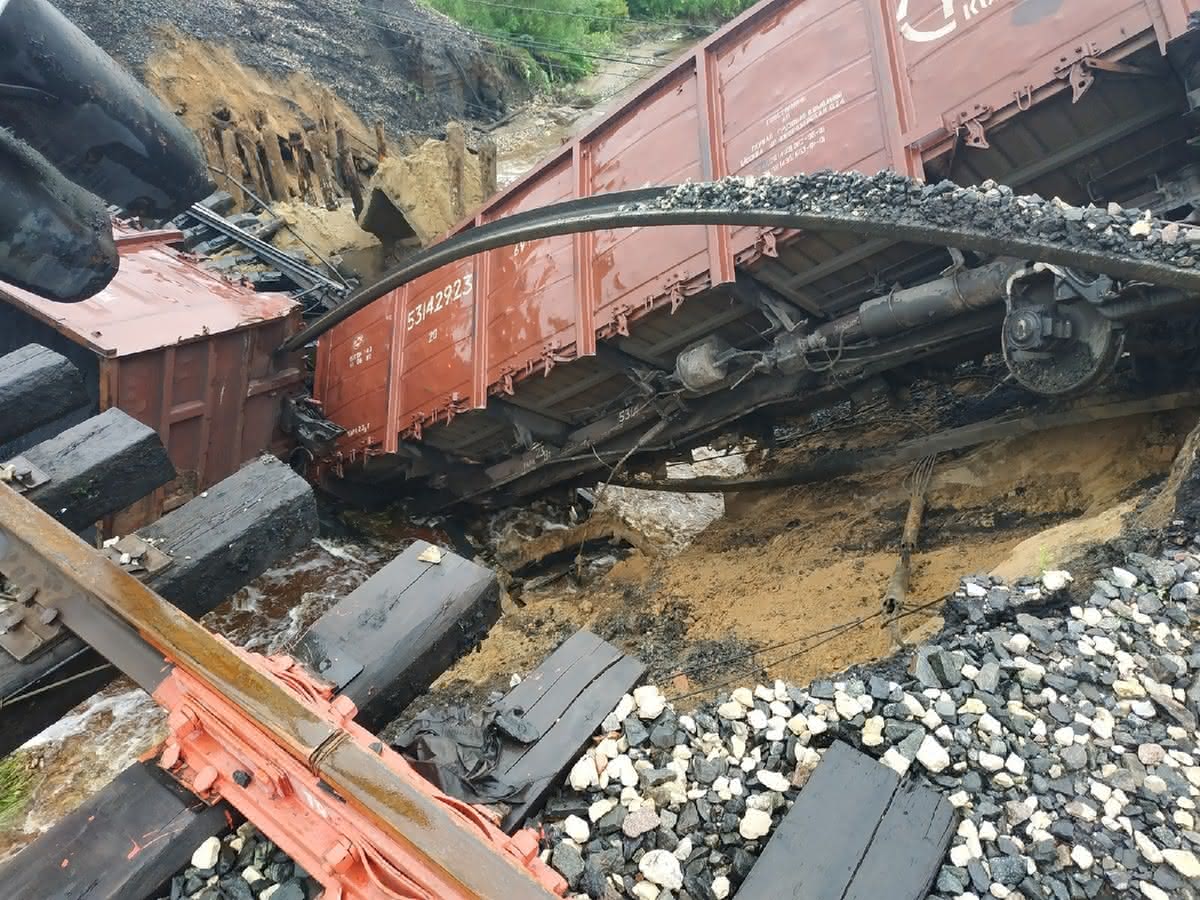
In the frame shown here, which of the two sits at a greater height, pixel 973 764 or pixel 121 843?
pixel 121 843

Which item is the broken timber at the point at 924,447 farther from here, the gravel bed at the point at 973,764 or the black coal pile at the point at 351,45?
the black coal pile at the point at 351,45

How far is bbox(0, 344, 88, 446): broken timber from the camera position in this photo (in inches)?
87.0

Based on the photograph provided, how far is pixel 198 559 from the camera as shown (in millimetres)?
1984

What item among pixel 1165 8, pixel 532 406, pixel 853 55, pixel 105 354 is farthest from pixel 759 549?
pixel 105 354

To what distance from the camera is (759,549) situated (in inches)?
259

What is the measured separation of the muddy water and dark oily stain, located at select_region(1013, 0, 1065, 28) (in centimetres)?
474

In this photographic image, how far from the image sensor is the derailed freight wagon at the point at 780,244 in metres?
3.99

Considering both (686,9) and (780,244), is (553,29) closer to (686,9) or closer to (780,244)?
(686,9)

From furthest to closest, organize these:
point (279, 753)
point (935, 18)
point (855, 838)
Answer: point (935, 18) < point (855, 838) < point (279, 753)

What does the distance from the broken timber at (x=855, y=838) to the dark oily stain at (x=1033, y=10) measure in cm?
386

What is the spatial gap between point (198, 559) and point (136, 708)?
4964mm

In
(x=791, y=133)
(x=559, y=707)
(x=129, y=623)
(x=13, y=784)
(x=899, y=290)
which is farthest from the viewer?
(x=13, y=784)

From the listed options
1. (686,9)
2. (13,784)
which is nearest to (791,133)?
(13,784)

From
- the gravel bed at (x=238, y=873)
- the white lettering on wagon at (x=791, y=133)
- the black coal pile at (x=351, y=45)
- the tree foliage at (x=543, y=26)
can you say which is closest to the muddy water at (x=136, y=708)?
the gravel bed at (x=238, y=873)
